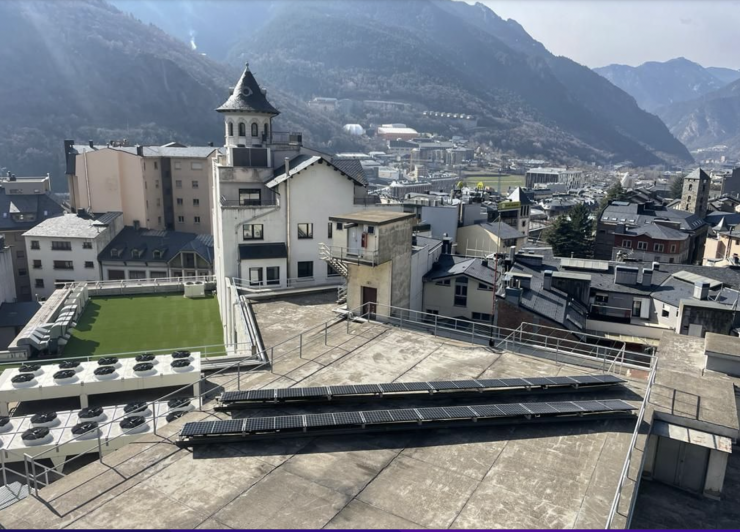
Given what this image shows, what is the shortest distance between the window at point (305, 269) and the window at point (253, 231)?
3.75 metres

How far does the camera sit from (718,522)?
1359 cm

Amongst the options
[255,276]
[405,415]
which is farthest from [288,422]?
[255,276]

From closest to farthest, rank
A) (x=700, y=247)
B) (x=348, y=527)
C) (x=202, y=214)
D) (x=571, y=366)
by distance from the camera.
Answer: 1. (x=348, y=527)
2. (x=571, y=366)
3. (x=700, y=247)
4. (x=202, y=214)

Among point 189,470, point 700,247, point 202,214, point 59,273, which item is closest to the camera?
point 189,470

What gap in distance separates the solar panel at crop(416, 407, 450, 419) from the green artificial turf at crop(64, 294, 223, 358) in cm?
2495

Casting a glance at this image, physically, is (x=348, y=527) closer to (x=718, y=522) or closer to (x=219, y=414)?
(x=219, y=414)

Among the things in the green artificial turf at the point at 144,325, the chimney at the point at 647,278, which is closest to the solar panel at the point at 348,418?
the green artificial turf at the point at 144,325

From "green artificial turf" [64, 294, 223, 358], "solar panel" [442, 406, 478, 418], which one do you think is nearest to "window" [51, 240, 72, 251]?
"green artificial turf" [64, 294, 223, 358]

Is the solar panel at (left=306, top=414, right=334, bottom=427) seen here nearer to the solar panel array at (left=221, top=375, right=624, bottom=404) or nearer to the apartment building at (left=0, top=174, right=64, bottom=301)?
the solar panel array at (left=221, top=375, right=624, bottom=404)

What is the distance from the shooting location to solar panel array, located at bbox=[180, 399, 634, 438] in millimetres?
14586

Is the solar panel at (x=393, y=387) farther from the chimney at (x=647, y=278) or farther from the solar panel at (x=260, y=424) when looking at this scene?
the chimney at (x=647, y=278)

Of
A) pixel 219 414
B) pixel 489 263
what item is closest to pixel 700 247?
pixel 489 263

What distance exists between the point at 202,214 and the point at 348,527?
83.3 m

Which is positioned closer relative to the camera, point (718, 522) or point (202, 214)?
point (718, 522)
